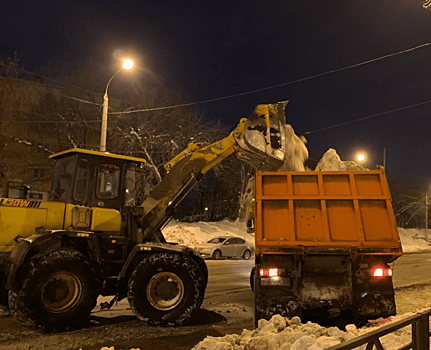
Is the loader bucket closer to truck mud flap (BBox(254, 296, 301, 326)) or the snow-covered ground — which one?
truck mud flap (BBox(254, 296, 301, 326))

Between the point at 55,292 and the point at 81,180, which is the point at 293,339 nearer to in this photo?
the point at 55,292

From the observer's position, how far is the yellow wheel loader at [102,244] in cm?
604

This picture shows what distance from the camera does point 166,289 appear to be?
676 centimetres

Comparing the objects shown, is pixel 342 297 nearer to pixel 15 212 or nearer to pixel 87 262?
pixel 87 262

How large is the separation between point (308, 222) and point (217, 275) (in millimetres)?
8121

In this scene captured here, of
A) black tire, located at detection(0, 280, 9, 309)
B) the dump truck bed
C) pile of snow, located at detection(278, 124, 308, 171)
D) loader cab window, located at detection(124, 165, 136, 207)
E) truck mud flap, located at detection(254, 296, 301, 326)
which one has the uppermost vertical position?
pile of snow, located at detection(278, 124, 308, 171)

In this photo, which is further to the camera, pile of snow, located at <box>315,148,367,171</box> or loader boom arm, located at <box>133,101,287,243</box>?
pile of snow, located at <box>315,148,367,171</box>

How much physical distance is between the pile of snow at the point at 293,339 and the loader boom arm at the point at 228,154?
341cm

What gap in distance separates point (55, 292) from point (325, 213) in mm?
4474

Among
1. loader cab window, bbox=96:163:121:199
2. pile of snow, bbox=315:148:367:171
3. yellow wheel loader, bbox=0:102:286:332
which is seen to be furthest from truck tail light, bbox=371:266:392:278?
pile of snow, bbox=315:148:367:171

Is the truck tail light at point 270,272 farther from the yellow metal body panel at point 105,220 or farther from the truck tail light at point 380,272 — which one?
the yellow metal body panel at point 105,220

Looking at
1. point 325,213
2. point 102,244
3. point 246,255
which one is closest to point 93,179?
point 102,244

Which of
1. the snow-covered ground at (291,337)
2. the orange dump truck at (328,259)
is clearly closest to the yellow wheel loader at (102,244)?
the orange dump truck at (328,259)

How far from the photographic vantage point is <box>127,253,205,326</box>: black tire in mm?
6562
